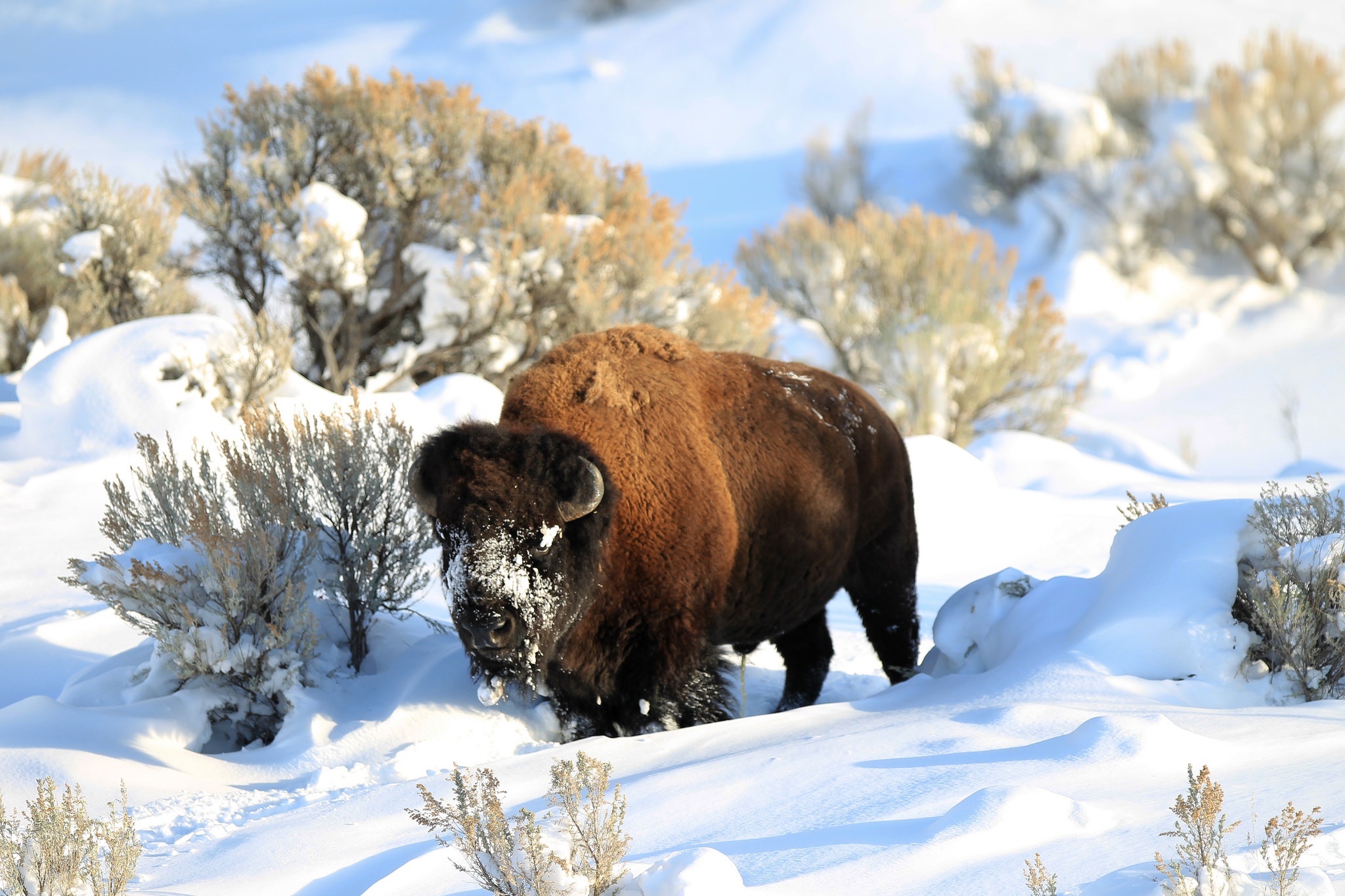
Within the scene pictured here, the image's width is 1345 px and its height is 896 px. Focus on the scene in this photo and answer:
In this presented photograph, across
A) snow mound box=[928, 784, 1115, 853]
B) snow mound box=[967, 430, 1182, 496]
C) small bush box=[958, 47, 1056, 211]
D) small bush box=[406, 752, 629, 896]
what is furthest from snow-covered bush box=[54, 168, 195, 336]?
small bush box=[958, 47, 1056, 211]

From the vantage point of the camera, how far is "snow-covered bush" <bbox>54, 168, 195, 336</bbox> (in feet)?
38.7

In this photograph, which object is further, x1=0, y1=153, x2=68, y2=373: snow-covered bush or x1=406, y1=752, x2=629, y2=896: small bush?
x1=0, y1=153, x2=68, y2=373: snow-covered bush

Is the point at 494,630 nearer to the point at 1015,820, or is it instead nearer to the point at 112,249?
the point at 1015,820

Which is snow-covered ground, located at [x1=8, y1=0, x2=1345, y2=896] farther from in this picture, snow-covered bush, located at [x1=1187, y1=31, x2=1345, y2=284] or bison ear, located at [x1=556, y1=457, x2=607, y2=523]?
snow-covered bush, located at [x1=1187, y1=31, x2=1345, y2=284]

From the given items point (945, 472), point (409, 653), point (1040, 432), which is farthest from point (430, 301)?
point (1040, 432)

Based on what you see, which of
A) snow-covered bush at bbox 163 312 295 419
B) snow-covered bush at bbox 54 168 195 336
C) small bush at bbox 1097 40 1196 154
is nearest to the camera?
snow-covered bush at bbox 163 312 295 419

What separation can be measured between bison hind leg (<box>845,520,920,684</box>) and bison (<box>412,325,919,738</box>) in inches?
0.7

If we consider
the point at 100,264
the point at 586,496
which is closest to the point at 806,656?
the point at 586,496

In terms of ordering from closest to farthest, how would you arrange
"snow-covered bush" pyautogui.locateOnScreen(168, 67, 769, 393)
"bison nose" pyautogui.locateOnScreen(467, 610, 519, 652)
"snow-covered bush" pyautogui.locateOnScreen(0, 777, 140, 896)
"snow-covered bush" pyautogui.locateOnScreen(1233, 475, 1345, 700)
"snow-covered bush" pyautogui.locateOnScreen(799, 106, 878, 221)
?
"snow-covered bush" pyautogui.locateOnScreen(0, 777, 140, 896) → "bison nose" pyautogui.locateOnScreen(467, 610, 519, 652) → "snow-covered bush" pyautogui.locateOnScreen(1233, 475, 1345, 700) → "snow-covered bush" pyautogui.locateOnScreen(168, 67, 769, 393) → "snow-covered bush" pyautogui.locateOnScreen(799, 106, 878, 221)

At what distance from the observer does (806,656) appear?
5750 millimetres

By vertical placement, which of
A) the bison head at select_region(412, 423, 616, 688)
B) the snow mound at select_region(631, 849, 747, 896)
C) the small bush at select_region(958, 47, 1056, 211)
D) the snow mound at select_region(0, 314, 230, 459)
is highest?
the small bush at select_region(958, 47, 1056, 211)

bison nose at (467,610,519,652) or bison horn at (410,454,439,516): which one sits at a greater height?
bison horn at (410,454,439,516)

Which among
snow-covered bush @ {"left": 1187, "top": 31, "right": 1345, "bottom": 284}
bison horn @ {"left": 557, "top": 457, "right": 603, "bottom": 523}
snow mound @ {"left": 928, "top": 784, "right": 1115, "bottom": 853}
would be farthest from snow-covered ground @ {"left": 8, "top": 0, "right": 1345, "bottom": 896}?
snow-covered bush @ {"left": 1187, "top": 31, "right": 1345, "bottom": 284}

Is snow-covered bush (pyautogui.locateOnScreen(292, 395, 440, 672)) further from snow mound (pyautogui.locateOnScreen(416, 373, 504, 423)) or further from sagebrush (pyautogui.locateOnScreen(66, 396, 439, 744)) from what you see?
snow mound (pyautogui.locateOnScreen(416, 373, 504, 423))
